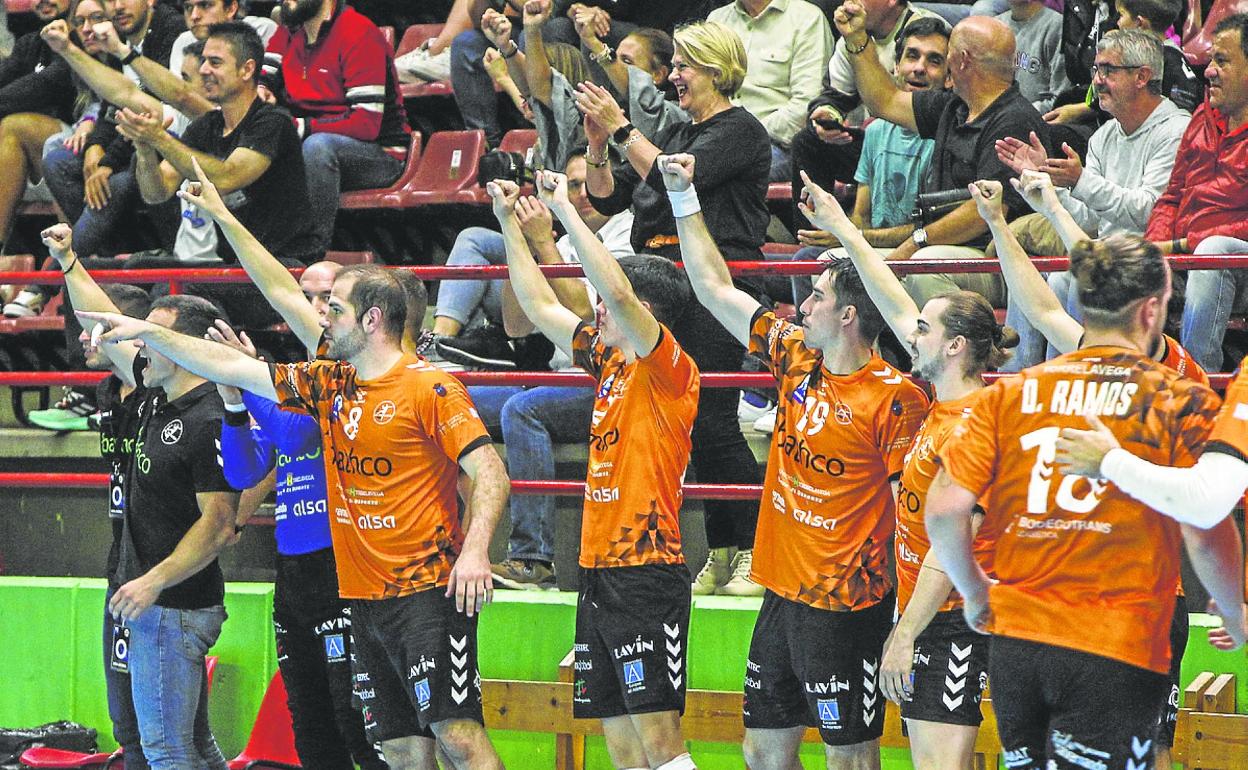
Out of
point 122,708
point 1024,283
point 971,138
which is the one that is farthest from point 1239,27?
point 122,708

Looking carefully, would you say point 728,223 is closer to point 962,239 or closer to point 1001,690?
point 962,239

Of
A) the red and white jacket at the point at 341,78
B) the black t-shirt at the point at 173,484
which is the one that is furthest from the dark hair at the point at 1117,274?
the red and white jacket at the point at 341,78

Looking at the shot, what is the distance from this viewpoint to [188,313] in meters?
6.67

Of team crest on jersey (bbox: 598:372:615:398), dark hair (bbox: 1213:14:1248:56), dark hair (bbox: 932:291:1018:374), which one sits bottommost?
team crest on jersey (bbox: 598:372:615:398)

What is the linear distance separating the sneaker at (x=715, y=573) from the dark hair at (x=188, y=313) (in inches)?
86.4

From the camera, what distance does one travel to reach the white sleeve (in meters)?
3.91

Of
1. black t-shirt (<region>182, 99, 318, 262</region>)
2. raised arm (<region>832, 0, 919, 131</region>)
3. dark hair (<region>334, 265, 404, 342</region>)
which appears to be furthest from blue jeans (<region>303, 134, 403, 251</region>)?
raised arm (<region>832, 0, 919, 131</region>)

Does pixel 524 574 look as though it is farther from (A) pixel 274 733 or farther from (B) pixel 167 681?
(B) pixel 167 681

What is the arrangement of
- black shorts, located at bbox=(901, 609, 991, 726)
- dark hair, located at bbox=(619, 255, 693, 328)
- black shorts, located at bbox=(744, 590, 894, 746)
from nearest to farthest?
1. black shorts, located at bbox=(901, 609, 991, 726)
2. black shorts, located at bbox=(744, 590, 894, 746)
3. dark hair, located at bbox=(619, 255, 693, 328)

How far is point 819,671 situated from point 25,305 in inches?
235

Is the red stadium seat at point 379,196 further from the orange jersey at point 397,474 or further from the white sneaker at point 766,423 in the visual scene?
the orange jersey at point 397,474

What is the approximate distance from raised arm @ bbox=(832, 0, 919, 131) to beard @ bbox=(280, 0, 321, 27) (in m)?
3.36

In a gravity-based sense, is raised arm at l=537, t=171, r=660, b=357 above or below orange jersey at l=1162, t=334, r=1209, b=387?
above

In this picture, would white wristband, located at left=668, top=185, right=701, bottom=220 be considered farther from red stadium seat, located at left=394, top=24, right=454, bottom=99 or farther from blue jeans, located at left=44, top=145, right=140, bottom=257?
red stadium seat, located at left=394, top=24, right=454, bottom=99
